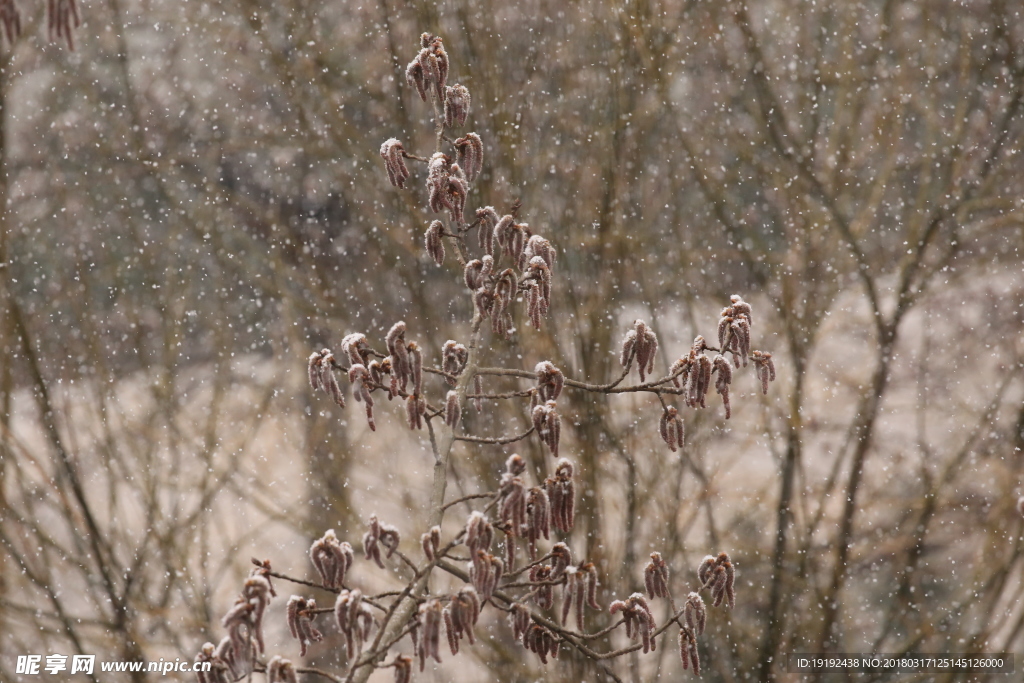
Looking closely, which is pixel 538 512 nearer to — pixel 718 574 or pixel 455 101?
pixel 718 574

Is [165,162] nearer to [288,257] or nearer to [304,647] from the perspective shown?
[288,257]

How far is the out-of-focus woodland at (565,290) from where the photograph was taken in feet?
7.87

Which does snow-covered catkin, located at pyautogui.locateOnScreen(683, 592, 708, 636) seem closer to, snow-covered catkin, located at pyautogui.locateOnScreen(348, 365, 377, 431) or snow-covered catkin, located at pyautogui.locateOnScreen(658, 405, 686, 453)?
snow-covered catkin, located at pyautogui.locateOnScreen(658, 405, 686, 453)

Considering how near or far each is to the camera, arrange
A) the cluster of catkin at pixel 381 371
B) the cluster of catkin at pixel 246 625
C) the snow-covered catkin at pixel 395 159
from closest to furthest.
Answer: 1. the cluster of catkin at pixel 246 625
2. the cluster of catkin at pixel 381 371
3. the snow-covered catkin at pixel 395 159

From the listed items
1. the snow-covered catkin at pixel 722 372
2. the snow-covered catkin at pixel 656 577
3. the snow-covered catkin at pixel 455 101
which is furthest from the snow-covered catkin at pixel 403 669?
the snow-covered catkin at pixel 455 101

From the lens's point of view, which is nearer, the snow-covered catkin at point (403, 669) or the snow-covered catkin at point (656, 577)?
the snow-covered catkin at point (403, 669)

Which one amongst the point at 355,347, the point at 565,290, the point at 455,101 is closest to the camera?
the point at 355,347

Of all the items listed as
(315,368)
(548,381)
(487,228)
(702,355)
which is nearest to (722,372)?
(702,355)

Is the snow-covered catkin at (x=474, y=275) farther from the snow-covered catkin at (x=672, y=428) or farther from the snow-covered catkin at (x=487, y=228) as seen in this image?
the snow-covered catkin at (x=672, y=428)

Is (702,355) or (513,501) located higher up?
(702,355)

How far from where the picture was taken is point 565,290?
2.37 m

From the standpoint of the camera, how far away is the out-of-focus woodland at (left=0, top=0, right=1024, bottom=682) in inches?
94.4

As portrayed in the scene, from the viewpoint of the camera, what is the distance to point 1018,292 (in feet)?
8.48

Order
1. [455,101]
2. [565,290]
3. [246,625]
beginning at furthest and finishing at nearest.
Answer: [565,290], [455,101], [246,625]
